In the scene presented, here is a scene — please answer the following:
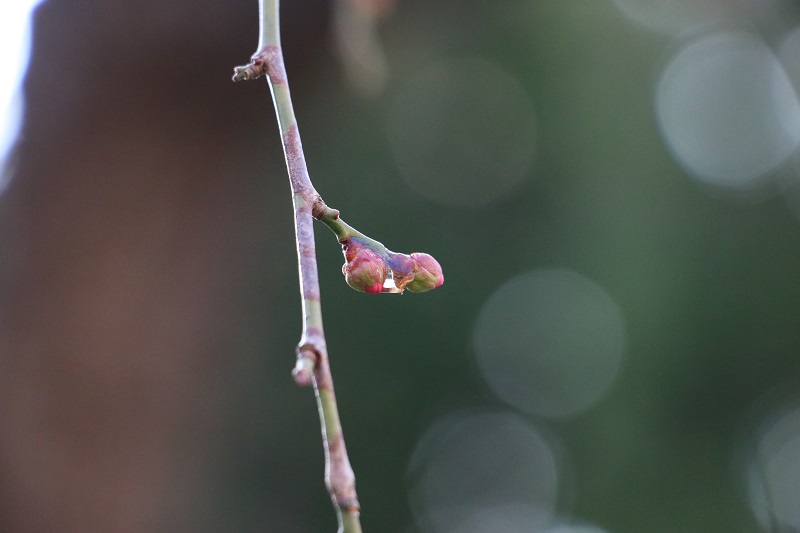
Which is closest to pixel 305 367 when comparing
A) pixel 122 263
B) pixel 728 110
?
pixel 122 263

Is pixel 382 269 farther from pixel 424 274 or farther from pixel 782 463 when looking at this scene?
pixel 782 463

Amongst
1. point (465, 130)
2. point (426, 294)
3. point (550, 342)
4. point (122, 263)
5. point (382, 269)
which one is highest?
point (465, 130)

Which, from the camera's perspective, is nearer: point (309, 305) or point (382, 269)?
point (309, 305)

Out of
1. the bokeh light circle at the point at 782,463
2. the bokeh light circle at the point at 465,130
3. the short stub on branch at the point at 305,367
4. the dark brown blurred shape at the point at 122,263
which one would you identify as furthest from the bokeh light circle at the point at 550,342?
the short stub on branch at the point at 305,367

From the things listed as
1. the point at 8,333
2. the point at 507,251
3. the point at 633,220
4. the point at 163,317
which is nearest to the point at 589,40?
the point at 633,220

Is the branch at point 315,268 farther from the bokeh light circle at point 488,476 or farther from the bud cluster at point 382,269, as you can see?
Answer: the bokeh light circle at point 488,476

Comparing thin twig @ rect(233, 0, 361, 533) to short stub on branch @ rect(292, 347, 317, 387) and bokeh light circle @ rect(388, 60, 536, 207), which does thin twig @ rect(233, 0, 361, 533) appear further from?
bokeh light circle @ rect(388, 60, 536, 207)

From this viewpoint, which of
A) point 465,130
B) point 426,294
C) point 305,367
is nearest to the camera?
point 305,367
